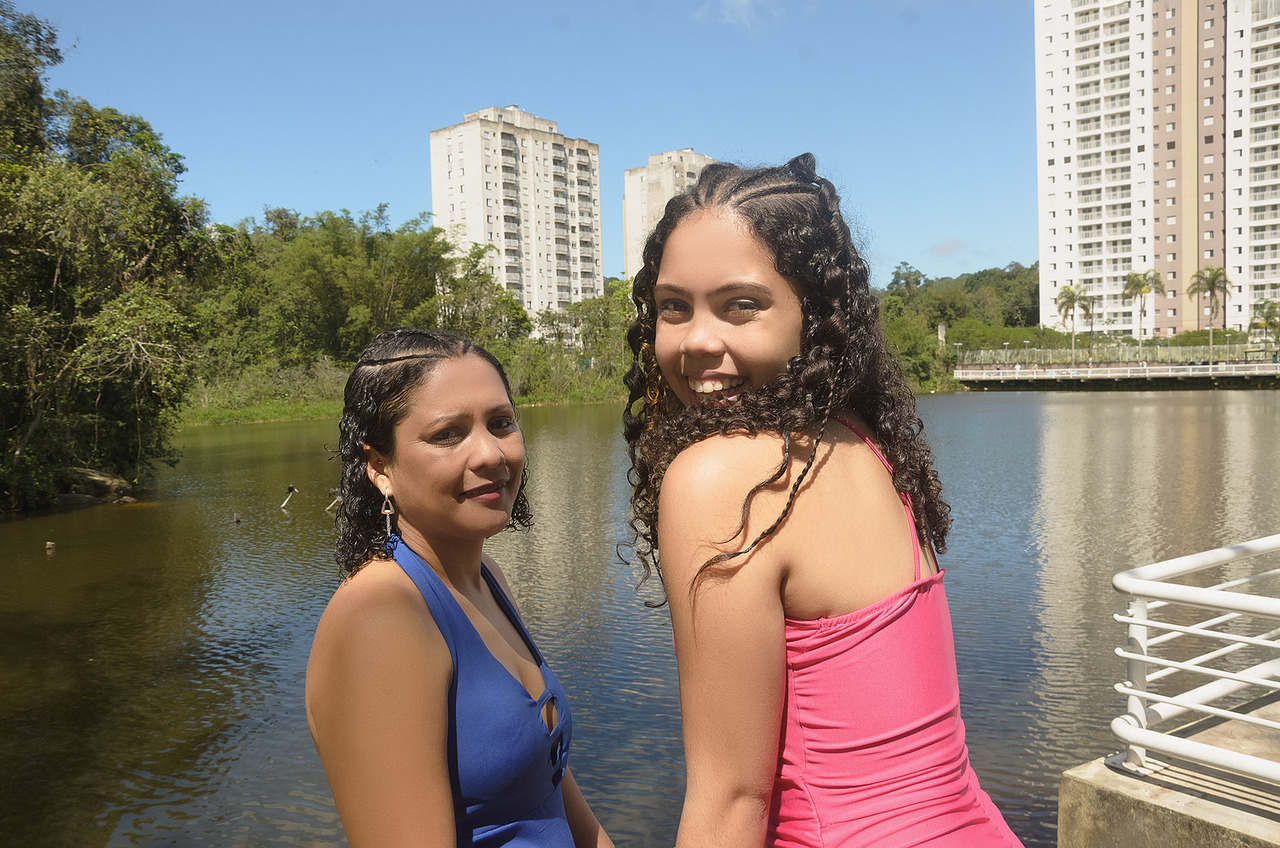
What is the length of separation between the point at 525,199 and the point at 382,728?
91179 mm

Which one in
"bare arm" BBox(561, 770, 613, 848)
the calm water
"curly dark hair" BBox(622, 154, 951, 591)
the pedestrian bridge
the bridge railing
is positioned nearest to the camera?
"curly dark hair" BBox(622, 154, 951, 591)

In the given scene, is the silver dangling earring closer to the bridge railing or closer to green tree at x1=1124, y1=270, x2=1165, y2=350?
the bridge railing

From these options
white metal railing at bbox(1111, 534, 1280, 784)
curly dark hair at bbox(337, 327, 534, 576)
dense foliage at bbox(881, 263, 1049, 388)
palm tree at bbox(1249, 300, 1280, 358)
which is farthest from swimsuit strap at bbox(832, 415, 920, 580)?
palm tree at bbox(1249, 300, 1280, 358)

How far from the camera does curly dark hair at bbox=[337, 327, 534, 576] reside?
69.6 inches

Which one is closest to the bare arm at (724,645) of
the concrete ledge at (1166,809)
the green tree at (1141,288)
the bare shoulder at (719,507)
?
the bare shoulder at (719,507)

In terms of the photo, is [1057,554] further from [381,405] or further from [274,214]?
[274,214]

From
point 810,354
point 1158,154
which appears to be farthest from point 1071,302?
point 810,354

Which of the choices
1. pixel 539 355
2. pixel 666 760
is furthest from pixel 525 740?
pixel 539 355

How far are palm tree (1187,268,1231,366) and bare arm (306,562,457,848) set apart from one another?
8064cm

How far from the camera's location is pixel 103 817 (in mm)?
5648

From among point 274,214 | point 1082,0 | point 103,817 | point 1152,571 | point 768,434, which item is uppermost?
point 1082,0

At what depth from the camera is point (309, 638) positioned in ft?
29.9

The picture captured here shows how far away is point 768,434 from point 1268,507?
635 inches

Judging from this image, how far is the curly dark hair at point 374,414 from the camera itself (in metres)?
1.77
